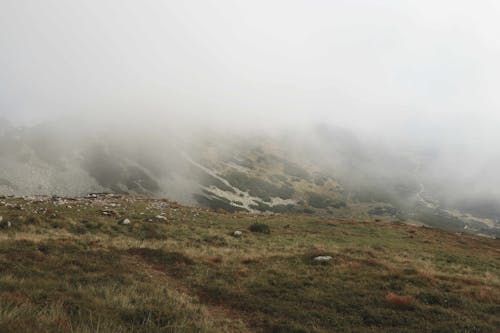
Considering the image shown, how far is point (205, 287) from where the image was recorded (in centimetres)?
1491

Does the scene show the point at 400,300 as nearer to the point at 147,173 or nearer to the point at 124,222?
the point at 124,222

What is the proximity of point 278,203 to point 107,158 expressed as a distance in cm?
7714

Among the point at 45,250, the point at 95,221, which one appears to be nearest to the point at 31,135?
the point at 95,221

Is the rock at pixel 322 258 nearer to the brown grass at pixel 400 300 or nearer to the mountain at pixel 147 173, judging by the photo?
the brown grass at pixel 400 300

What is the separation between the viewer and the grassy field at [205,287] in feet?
29.9

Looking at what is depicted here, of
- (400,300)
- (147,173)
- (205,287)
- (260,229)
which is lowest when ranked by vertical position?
(205,287)

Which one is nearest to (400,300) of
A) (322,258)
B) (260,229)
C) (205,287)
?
(322,258)

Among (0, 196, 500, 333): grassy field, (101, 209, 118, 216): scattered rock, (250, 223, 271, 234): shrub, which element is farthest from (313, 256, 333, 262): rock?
(101, 209, 118, 216): scattered rock

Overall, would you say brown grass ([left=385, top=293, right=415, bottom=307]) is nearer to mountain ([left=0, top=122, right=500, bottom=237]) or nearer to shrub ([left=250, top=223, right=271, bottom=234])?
shrub ([left=250, top=223, right=271, bottom=234])

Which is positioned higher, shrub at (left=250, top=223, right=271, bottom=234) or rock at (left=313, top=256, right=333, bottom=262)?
rock at (left=313, top=256, right=333, bottom=262)

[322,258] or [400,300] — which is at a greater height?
[400,300]

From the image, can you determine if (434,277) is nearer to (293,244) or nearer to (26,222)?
(293,244)

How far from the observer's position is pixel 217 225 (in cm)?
3653

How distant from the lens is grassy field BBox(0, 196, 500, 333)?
9117 mm
